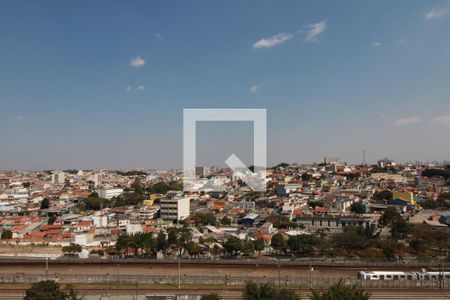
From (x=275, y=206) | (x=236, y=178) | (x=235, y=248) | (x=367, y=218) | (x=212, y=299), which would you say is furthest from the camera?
(x=236, y=178)

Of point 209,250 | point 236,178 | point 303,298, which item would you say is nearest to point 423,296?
point 303,298

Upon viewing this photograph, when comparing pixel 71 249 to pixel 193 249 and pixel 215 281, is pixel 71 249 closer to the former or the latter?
pixel 193 249

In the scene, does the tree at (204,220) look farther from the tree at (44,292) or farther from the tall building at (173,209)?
the tree at (44,292)

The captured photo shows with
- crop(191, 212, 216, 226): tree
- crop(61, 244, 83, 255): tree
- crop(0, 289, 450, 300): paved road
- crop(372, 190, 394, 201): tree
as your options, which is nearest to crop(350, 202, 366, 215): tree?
crop(372, 190, 394, 201): tree

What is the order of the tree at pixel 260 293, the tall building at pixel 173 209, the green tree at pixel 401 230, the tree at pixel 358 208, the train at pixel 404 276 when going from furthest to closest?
1. the tall building at pixel 173 209
2. the tree at pixel 358 208
3. the green tree at pixel 401 230
4. the train at pixel 404 276
5. the tree at pixel 260 293

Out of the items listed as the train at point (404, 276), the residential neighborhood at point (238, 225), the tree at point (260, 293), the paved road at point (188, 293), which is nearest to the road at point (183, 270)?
the train at point (404, 276)

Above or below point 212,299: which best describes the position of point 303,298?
below

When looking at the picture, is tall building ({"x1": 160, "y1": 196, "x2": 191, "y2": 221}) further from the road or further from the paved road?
the paved road

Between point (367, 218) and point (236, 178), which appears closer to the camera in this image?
point (367, 218)

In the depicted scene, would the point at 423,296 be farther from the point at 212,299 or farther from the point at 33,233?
the point at 33,233

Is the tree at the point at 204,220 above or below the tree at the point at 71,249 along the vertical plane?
above

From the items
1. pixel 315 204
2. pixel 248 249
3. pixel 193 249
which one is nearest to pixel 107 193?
pixel 315 204
